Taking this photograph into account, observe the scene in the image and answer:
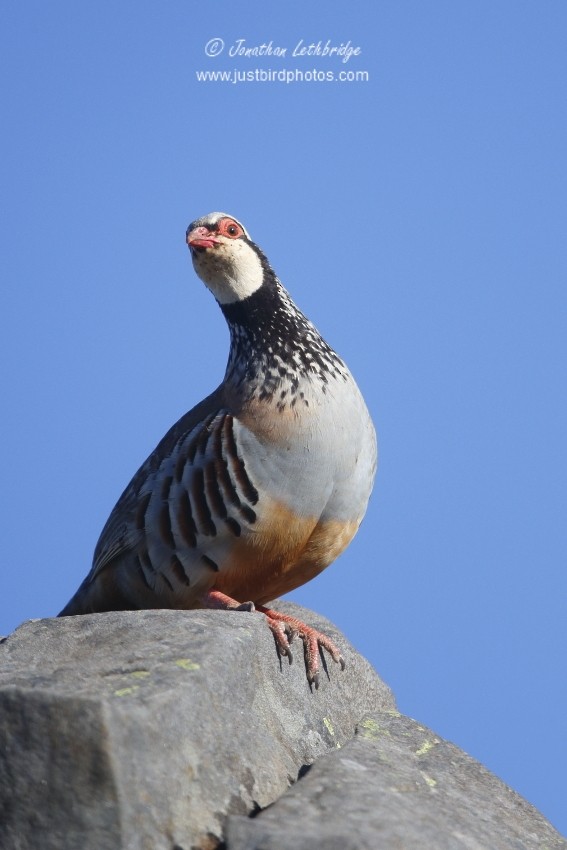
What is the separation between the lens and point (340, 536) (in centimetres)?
680

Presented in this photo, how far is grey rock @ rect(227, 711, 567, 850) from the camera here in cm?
455

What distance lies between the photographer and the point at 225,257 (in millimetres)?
7000

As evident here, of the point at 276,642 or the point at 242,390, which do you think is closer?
the point at 276,642

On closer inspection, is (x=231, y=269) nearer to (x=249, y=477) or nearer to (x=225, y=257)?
(x=225, y=257)

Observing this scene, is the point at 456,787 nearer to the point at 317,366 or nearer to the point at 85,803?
the point at 85,803

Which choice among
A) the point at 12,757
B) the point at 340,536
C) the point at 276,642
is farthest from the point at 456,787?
the point at 12,757

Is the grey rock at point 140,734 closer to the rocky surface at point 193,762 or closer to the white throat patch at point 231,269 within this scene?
the rocky surface at point 193,762

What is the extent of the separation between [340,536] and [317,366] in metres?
1.02

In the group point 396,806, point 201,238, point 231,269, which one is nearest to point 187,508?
point 231,269

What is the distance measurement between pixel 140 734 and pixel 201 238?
324 centimetres

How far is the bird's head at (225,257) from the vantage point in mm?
6949

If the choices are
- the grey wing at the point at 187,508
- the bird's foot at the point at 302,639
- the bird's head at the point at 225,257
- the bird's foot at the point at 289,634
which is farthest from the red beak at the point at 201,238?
the bird's foot at the point at 302,639

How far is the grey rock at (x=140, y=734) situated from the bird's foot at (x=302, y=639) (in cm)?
32

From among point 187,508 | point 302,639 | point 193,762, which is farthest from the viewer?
point 187,508
